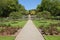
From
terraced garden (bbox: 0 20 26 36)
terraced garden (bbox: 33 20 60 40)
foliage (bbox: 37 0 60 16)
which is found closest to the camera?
terraced garden (bbox: 33 20 60 40)

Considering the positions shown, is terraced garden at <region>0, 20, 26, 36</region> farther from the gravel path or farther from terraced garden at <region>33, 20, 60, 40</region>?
terraced garden at <region>33, 20, 60, 40</region>

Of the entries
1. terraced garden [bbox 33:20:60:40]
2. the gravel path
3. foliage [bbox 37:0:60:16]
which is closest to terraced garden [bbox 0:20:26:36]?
the gravel path

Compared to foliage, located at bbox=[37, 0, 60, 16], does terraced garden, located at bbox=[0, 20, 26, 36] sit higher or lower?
lower

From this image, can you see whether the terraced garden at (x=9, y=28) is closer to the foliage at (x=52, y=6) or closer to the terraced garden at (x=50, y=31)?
the terraced garden at (x=50, y=31)

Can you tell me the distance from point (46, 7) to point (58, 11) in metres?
11.9

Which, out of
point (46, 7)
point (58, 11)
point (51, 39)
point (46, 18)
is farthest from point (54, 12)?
point (51, 39)

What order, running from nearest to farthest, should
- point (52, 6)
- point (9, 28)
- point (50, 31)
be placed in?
point (50, 31) → point (9, 28) → point (52, 6)

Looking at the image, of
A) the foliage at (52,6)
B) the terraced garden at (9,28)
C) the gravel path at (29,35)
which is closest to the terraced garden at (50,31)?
the gravel path at (29,35)

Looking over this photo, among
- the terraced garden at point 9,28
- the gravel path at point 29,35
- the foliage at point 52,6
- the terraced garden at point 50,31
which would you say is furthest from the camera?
the foliage at point 52,6

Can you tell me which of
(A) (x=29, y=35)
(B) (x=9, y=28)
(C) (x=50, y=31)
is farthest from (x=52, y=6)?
(A) (x=29, y=35)

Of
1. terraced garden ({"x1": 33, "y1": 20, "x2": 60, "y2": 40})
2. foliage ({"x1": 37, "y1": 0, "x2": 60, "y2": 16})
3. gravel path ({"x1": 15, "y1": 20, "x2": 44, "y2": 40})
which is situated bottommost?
terraced garden ({"x1": 33, "y1": 20, "x2": 60, "y2": 40})

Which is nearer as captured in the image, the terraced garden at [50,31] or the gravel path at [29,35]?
the gravel path at [29,35]

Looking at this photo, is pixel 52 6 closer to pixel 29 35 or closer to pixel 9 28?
pixel 9 28

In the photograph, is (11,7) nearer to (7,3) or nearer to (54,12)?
(7,3)
